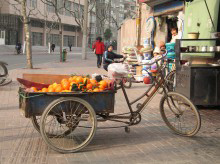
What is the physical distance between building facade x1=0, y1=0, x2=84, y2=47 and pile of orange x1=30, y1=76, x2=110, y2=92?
3997 centimetres

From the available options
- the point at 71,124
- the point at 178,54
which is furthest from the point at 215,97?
the point at 71,124

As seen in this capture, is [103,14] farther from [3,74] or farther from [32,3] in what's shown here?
[3,74]

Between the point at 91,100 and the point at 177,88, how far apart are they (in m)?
3.24

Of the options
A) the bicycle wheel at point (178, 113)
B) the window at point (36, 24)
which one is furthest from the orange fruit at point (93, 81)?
the window at point (36, 24)

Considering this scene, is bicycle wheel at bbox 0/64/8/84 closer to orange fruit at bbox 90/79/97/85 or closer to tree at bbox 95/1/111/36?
orange fruit at bbox 90/79/97/85

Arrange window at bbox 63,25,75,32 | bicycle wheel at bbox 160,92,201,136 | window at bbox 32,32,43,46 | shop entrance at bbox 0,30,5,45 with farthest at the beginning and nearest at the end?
window at bbox 63,25,75,32 → window at bbox 32,32,43,46 → shop entrance at bbox 0,30,5,45 → bicycle wheel at bbox 160,92,201,136

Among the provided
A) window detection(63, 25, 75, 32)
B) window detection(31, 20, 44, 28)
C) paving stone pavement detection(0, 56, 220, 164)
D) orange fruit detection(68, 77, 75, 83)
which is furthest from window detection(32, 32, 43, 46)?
orange fruit detection(68, 77, 75, 83)

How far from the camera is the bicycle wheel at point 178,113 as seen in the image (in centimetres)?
528

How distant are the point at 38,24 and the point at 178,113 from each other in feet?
223

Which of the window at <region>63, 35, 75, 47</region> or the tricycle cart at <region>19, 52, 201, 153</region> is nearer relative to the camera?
the tricycle cart at <region>19, 52, 201, 153</region>

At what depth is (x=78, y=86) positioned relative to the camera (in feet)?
15.8

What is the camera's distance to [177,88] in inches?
297

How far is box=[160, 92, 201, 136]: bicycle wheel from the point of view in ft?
17.3

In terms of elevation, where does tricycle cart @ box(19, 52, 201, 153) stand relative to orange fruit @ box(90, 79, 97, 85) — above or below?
below
